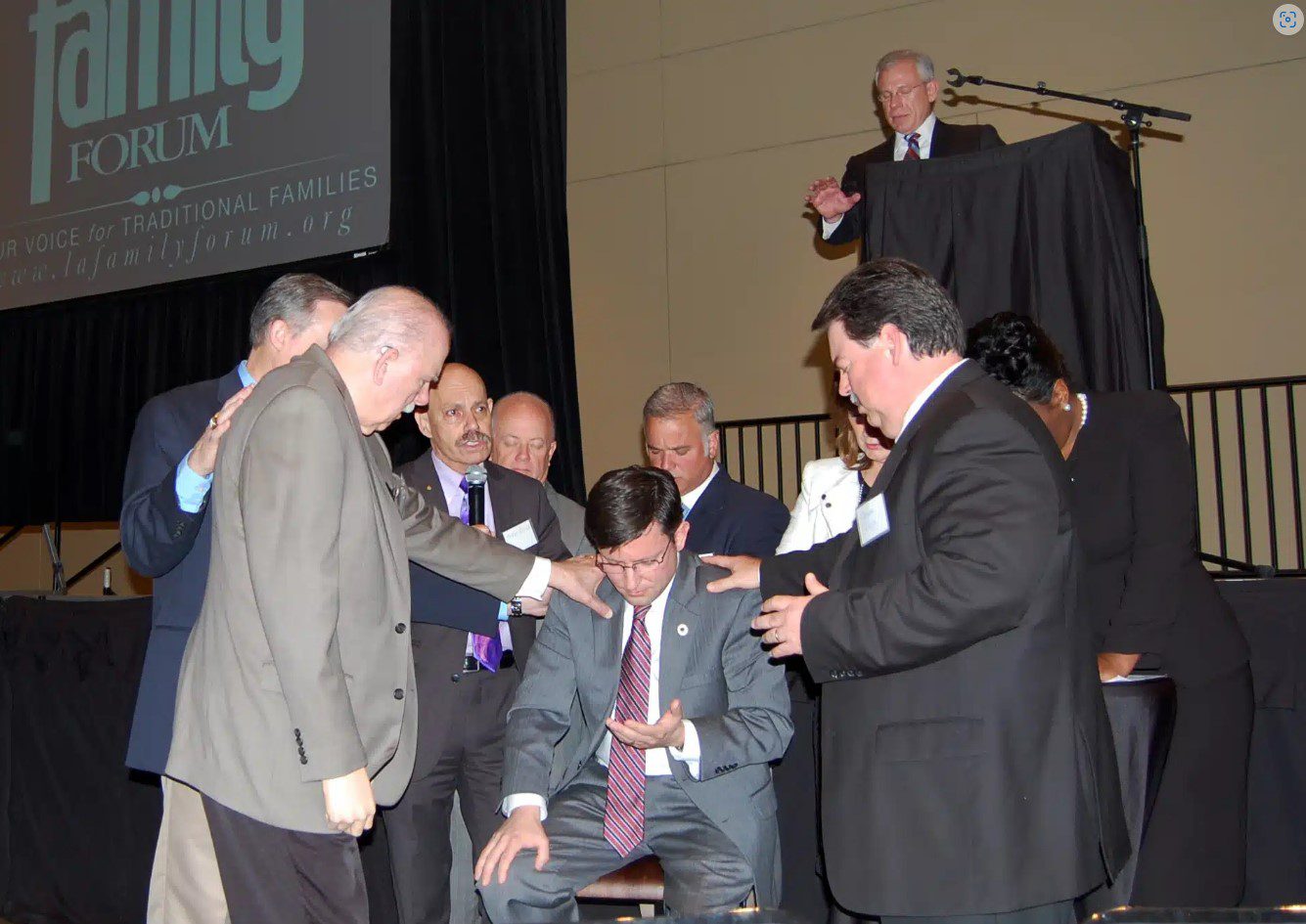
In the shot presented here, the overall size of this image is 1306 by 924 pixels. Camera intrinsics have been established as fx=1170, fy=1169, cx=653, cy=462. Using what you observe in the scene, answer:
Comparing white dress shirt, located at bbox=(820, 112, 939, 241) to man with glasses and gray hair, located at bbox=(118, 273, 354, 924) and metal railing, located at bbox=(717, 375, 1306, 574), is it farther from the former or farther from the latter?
man with glasses and gray hair, located at bbox=(118, 273, 354, 924)

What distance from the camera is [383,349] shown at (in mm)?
2230

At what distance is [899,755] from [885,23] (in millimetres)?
5622

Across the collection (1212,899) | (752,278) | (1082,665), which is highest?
(752,278)

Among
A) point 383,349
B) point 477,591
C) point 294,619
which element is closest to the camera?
point 294,619

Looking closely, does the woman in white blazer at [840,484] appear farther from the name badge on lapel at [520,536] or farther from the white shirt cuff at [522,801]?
the white shirt cuff at [522,801]

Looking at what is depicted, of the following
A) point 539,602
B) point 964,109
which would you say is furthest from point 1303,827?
point 964,109

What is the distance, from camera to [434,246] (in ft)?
22.1

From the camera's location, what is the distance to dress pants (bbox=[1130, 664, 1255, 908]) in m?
2.71

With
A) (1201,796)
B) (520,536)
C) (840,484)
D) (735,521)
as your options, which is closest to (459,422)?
(520,536)

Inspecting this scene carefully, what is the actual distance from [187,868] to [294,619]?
2.81 feet

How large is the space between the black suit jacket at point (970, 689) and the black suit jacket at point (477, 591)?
143 cm

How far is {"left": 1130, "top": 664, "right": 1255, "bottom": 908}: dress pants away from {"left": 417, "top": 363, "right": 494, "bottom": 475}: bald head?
217 centimetres

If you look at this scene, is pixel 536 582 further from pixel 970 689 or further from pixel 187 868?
pixel 970 689

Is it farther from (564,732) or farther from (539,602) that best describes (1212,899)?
(539,602)
